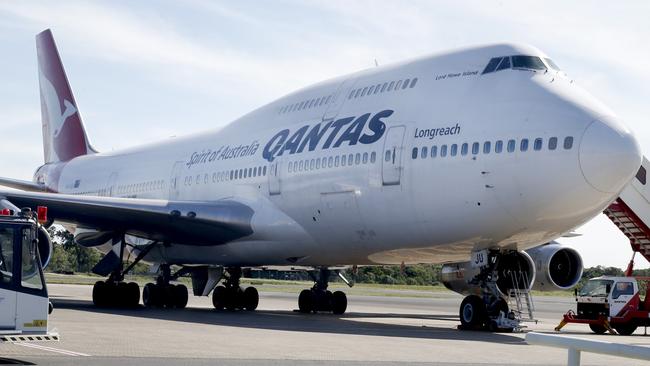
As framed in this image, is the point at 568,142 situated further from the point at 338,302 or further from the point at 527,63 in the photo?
the point at 338,302

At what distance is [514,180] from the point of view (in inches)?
641

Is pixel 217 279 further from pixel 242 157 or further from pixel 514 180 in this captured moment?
pixel 514 180

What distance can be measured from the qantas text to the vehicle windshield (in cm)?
575

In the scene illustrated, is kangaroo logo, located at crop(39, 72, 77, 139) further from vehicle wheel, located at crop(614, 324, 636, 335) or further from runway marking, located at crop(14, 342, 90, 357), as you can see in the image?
runway marking, located at crop(14, 342, 90, 357)

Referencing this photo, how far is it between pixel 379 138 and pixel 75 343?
7964mm

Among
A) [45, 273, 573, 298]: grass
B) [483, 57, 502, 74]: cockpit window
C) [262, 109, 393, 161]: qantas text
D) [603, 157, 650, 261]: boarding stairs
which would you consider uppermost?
[483, 57, 502, 74]: cockpit window

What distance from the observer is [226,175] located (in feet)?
77.7

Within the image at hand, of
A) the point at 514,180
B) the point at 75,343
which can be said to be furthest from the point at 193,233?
the point at 75,343

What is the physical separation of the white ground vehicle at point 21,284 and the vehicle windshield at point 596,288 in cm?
1307

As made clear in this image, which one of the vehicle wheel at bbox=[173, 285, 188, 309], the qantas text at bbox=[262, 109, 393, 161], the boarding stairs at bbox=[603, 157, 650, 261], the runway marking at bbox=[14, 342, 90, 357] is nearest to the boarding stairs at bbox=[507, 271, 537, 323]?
the qantas text at bbox=[262, 109, 393, 161]

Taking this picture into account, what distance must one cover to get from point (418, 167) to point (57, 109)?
19642mm

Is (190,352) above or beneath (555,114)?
beneath

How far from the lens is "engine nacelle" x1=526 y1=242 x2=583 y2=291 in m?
20.5

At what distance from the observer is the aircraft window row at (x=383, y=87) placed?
1914cm
